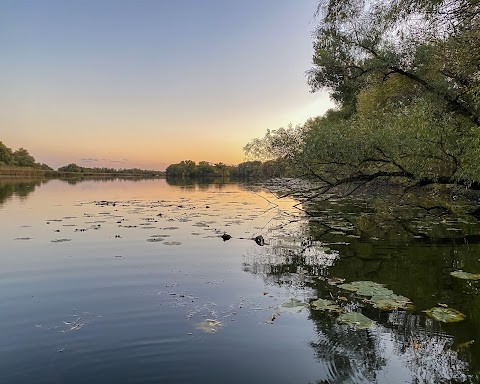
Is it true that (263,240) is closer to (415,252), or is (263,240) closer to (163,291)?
(415,252)

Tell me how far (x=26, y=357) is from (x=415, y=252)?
9.99 meters

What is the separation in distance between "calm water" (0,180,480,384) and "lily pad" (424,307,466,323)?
17 cm

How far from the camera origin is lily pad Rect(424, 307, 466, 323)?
18.9 ft

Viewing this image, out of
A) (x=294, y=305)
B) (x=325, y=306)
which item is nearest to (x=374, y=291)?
(x=325, y=306)

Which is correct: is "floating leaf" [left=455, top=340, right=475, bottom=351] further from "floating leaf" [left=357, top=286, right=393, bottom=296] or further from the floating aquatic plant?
"floating leaf" [left=357, top=286, right=393, bottom=296]

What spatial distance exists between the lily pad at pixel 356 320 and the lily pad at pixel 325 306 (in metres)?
0.25

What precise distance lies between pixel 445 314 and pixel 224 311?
370 cm

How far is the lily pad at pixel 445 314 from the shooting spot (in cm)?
576

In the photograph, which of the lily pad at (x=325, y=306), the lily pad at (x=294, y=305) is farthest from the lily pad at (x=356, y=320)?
the lily pad at (x=294, y=305)

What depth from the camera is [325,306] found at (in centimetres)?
637

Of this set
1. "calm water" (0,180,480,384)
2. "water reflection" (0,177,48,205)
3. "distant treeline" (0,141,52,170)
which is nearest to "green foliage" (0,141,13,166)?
"distant treeline" (0,141,52,170)

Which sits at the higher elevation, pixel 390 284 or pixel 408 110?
pixel 408 110

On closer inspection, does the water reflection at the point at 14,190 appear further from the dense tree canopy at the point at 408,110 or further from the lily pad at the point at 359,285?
the lily pad at the point at 359,285

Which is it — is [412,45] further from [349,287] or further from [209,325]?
[209,325]
